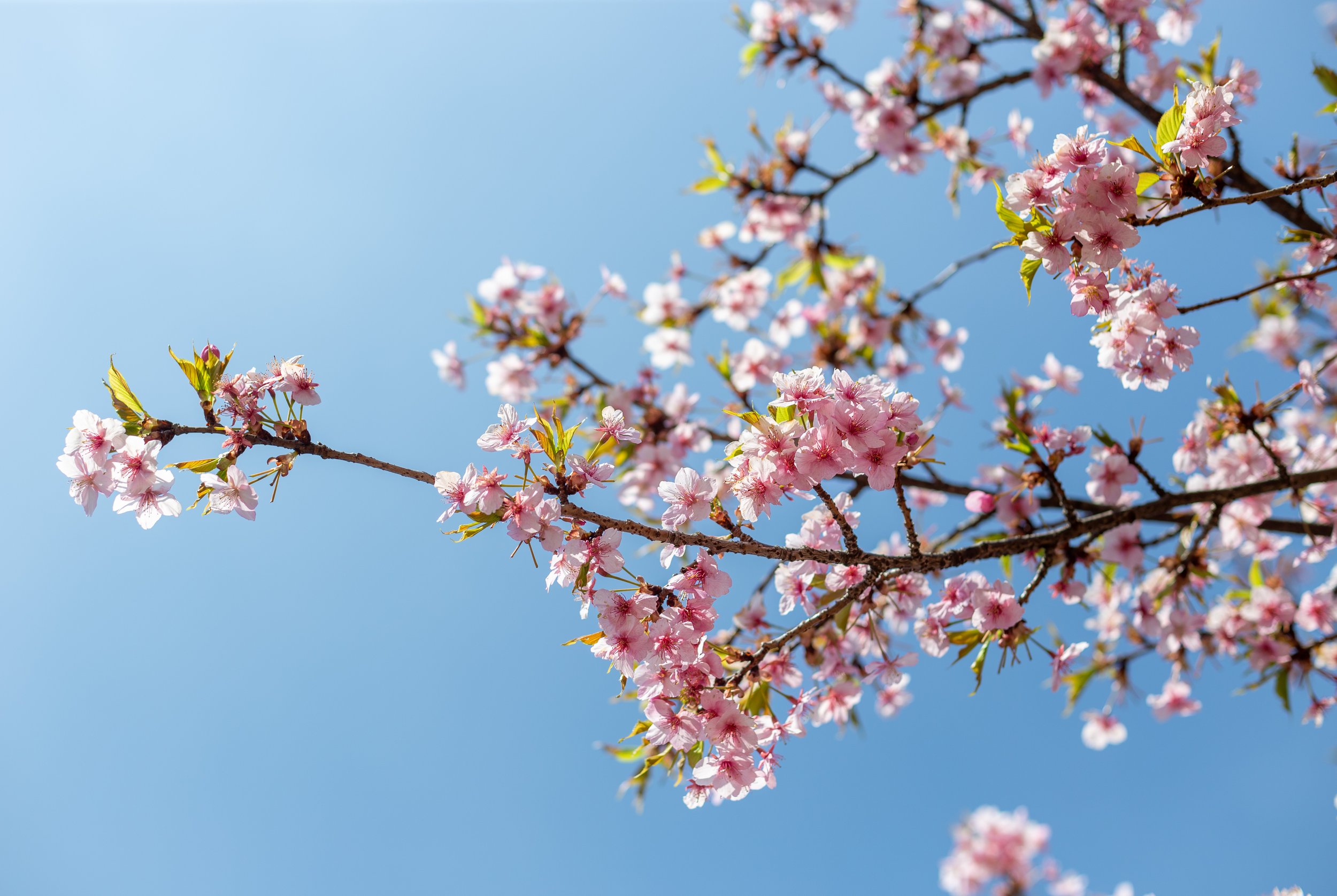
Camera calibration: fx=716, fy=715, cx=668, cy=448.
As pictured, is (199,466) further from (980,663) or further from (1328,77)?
(1328,77)

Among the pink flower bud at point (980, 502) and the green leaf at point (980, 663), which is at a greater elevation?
the pink flower bud at point (980, 502)

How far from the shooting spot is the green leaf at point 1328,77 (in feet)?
9.06

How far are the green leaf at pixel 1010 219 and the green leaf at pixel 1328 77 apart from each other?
1.68m

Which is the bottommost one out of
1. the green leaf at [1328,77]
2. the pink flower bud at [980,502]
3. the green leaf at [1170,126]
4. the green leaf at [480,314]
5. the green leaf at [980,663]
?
the green leaf at [980,663]

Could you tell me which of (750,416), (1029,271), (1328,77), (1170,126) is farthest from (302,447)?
(1328,77)

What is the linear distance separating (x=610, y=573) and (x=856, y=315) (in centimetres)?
447

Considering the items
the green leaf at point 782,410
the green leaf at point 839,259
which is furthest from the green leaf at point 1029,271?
the green leaf at point 839,259

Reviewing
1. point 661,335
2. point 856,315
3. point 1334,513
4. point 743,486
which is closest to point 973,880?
point 1334,513

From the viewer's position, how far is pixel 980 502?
139 inches

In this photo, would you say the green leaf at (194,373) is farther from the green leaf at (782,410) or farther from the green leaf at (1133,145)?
the green leaf at (1133,145)

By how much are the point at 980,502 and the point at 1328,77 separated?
212 centimetres

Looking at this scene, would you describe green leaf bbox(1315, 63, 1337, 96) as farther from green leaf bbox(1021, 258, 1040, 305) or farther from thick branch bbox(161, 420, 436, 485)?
thick branch bbox(161, 420, 436, 485)

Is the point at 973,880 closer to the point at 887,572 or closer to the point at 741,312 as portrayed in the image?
the point at 741,312

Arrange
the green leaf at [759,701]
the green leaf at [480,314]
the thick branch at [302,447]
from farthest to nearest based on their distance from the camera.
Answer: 1. the green leaf at [480,314]
2. the green leaf at [759,701]
3. the thick branch at [302,447]
